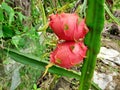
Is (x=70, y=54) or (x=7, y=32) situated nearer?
(x=70, y=54)

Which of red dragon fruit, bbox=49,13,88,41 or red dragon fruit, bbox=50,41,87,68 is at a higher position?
red dragon fruit, bbox=49,13,88,41

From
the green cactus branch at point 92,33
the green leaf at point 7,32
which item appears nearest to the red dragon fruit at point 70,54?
the green cactus branch at point 92,33

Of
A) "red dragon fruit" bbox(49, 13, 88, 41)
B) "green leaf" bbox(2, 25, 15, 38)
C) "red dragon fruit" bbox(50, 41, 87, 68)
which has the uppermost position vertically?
"red dragon fruit" bbox(49, 13, 88, 41)

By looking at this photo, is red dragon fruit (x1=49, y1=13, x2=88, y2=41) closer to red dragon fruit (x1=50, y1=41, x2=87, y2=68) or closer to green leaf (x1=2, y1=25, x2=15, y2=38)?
red dragon fruit (x1=50, y1=41, x2=87, y2=68)

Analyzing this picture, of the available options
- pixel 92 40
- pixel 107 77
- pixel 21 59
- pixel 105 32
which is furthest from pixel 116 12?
pixel 92 40

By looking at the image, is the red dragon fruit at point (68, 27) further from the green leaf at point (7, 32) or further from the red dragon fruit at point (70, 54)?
the green leaf at point (7, 32)

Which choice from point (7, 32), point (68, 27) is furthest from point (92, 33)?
point (7, 32)

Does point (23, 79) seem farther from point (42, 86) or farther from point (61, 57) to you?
point (61, 57)

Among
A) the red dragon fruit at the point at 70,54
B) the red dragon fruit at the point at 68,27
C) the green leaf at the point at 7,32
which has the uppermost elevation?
the red dragon fruit at the point at 68,27

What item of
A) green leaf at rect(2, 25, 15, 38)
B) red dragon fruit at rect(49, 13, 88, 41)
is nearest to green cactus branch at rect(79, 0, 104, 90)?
red dragon fruit at rect(49, 13, 88, 41)

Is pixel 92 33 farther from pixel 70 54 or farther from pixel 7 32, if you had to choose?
pixel 7 32
